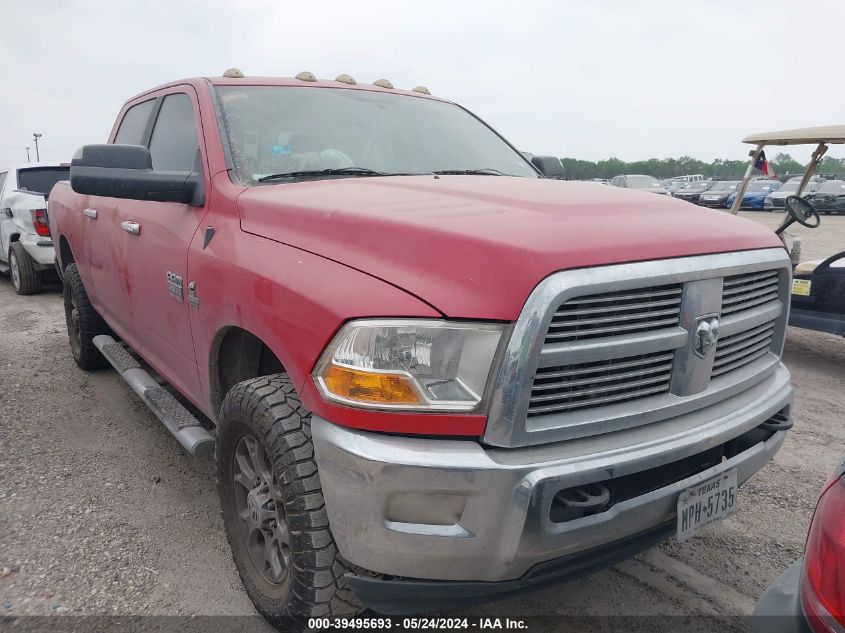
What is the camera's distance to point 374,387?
5.64 feet

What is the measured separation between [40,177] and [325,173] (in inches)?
299

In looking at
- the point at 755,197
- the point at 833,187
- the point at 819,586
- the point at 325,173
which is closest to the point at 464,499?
the point at 819,586

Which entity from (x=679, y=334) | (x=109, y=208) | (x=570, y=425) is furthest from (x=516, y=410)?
(x=109, y=208)

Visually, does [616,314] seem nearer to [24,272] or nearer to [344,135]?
[344,135]

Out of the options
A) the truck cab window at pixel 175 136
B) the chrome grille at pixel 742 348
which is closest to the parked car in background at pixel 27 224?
the truck cab window at pixel 175 136

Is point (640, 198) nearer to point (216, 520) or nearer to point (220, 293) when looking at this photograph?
point (220, 293)

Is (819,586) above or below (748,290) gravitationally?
below

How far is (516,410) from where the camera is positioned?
65.4 inches

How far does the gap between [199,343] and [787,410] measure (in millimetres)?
2283

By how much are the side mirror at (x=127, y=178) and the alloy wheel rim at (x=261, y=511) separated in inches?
43.8

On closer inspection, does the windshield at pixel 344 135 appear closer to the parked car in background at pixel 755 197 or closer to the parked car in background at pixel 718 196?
the parked car in background at pixel 755 197

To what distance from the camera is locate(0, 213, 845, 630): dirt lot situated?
2455mm

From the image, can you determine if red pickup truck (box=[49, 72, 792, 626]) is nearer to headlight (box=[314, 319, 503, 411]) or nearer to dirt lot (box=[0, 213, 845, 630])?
headlight (box=[314, 319, 503, 411])

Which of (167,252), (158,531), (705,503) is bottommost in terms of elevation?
(158,531)
